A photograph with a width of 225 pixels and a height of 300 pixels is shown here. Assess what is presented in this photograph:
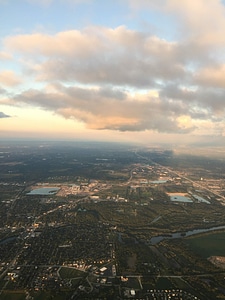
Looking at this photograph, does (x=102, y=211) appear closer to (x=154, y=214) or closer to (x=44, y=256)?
(x=154, y=214)

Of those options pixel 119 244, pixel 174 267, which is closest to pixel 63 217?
pixel 119 244

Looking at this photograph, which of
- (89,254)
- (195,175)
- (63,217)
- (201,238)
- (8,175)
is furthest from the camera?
(195,175)

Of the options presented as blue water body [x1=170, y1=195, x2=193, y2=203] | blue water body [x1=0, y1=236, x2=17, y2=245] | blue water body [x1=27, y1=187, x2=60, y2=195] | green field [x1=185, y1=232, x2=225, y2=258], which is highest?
blue water body [x1=27, y1=187, x2=60, y2=195]

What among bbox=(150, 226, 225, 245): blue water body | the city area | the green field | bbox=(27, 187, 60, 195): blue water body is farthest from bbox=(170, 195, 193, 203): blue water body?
bbox=(27, 187, 60, 195): blue water body

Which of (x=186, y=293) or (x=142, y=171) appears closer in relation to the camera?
(x=186, y=293)

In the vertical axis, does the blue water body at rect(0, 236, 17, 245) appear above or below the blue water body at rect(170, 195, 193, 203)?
below

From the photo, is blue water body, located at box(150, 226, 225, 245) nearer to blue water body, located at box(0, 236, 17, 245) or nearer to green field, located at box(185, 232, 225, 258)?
green field, located at box(185, 232, 225, 258)

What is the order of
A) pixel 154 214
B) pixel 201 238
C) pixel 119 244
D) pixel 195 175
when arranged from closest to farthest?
pixel 119 244 → pixel 201 238 → pixel 154 214 → pixel 195 175
